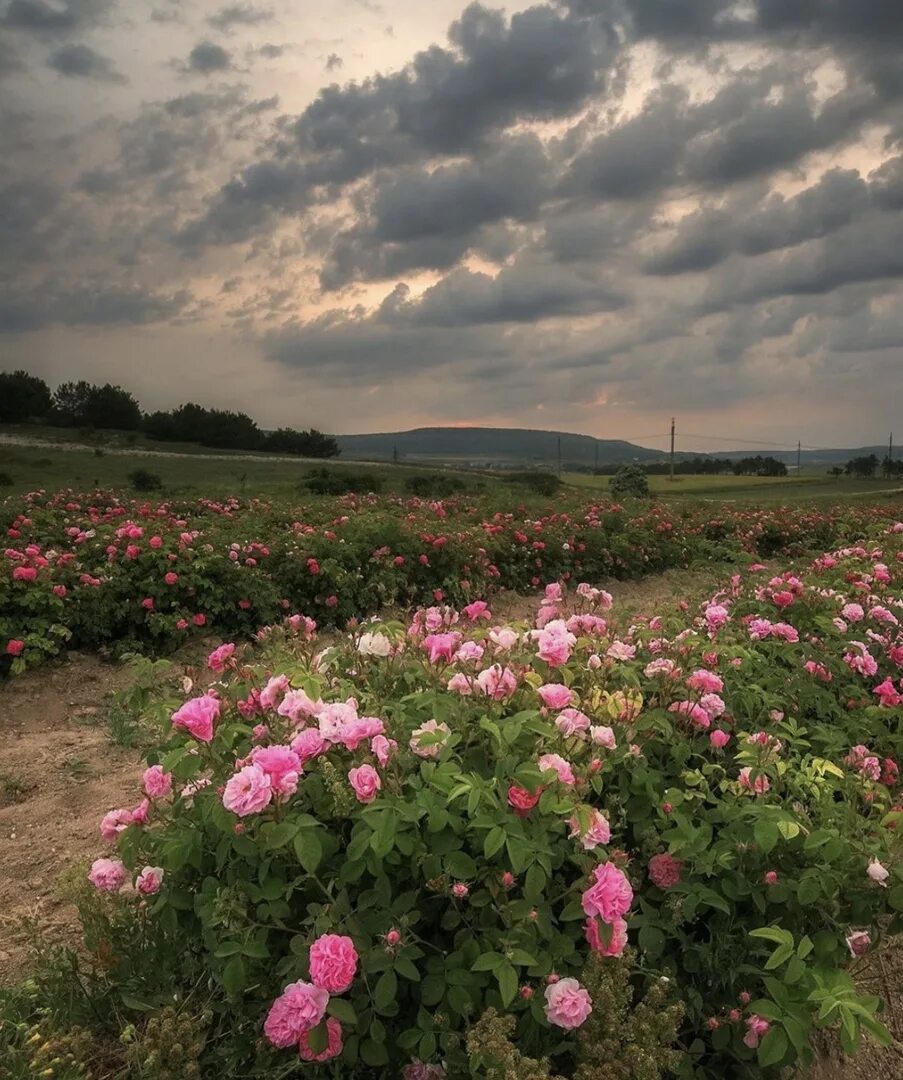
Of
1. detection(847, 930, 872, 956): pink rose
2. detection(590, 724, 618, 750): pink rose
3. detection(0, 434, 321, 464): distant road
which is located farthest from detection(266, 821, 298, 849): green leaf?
detection(0, 434, 321, 464): distant road

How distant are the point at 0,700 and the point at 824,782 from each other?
562 cm

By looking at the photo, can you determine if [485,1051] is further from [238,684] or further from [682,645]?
[682,645]

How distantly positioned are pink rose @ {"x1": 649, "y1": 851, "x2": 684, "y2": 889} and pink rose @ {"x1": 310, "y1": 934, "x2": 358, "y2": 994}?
0.93 meters

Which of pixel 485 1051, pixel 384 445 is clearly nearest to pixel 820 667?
pixel 485 1051

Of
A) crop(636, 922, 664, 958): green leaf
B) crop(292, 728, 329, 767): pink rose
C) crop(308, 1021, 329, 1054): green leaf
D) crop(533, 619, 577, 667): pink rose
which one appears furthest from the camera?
crop(533, 619, 577, 667): pink rose

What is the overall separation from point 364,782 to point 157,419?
168ft

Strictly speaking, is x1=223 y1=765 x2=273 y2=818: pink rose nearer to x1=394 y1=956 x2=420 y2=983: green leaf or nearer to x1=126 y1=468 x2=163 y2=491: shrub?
x1=394 y1=956 x2=420 y2=983: green leaf

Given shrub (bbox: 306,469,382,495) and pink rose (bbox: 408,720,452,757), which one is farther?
shrub (bbox: 306,469,382,495)

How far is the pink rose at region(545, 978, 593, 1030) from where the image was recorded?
188 centimetres

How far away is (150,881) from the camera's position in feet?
7.43

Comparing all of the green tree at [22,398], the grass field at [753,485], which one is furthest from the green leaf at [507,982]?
the green tree at [22,398]

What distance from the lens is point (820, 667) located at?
3854mm

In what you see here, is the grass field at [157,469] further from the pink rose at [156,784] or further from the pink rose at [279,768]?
the pink rose at [279,768]

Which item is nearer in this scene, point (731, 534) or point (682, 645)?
point (682, 645)
